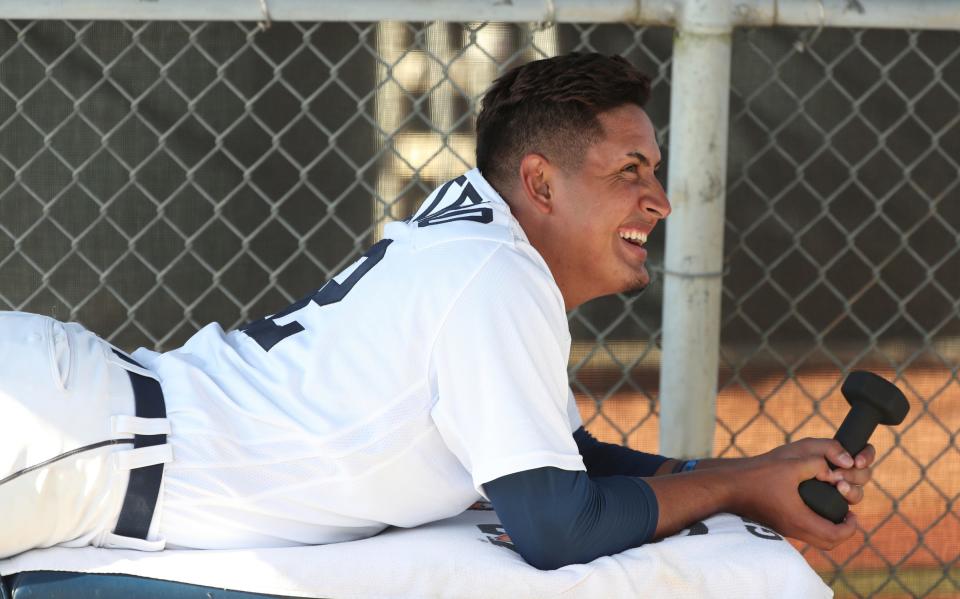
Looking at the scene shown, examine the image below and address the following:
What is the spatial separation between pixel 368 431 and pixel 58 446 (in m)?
0.50

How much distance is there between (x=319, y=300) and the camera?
2.18 m

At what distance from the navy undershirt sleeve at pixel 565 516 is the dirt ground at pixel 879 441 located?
5.43 feet

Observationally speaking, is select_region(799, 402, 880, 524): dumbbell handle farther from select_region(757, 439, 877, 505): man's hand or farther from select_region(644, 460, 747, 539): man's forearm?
select_region(644, 460, 747, 539): man's forearm

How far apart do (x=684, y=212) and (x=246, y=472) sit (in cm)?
121

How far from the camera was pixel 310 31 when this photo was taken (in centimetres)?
304

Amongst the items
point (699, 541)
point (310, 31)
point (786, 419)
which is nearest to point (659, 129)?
point (310, 31)

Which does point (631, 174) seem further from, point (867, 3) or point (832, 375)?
point (832, 375)

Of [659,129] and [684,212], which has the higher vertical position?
[659,129]

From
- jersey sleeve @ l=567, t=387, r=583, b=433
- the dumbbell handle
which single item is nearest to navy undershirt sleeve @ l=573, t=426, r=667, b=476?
jersey sleeve @ l=567, t=387, r=583, b=433

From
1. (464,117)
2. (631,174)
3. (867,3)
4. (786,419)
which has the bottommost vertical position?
(786,419)

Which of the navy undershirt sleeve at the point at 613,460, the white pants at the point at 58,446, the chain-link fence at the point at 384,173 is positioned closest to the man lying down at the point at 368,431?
the white pants at the point at 58,446

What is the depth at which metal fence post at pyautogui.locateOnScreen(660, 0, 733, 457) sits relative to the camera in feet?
8.53

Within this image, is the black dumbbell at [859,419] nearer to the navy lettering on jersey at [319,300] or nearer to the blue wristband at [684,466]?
the blue wristband at [684,466]

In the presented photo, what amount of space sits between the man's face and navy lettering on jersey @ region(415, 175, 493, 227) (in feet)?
0.56
